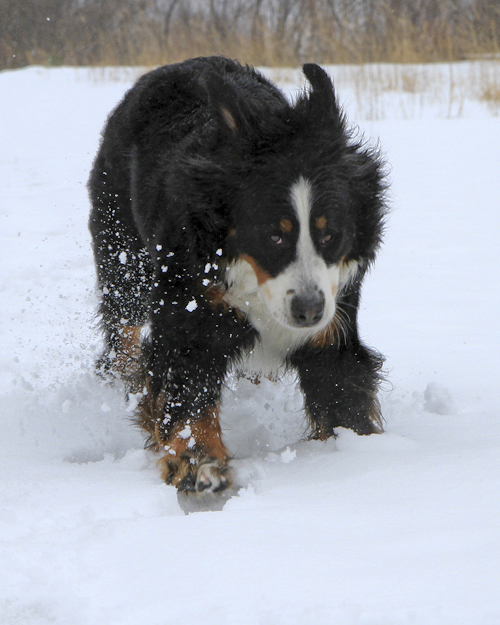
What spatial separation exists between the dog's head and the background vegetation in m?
9.34

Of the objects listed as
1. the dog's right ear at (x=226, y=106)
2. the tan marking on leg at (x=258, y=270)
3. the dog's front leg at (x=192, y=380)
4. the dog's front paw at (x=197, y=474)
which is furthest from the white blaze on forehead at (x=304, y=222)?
the dog's front paw at (x=197, y=474)

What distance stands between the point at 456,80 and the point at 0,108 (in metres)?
6.42

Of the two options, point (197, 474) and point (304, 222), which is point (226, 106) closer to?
point (304, 222)

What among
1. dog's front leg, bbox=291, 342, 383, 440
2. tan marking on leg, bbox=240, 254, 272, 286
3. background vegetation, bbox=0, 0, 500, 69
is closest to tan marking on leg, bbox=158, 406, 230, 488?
dog's front leg, bbox=291, 342, 383, 440

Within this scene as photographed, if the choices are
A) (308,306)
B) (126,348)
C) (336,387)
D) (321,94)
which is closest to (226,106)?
(321,94)

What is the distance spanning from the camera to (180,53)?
1401cm

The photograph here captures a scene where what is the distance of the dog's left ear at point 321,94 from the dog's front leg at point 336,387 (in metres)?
0.90

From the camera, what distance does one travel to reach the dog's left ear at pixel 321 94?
2881mm

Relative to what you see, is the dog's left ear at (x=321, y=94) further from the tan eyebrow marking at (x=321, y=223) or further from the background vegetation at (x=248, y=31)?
the background vegetation at (x=248, y=31)

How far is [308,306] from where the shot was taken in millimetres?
2643

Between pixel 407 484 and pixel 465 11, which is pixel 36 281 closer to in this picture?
pixel 407 484

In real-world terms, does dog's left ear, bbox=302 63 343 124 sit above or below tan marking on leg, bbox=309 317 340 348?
above

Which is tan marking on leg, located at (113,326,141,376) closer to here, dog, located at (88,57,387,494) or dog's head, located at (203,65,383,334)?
dog, located at (88,57,387,494)

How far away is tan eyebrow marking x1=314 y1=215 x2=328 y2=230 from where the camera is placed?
2.70 m
